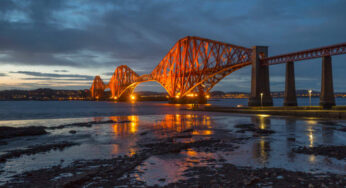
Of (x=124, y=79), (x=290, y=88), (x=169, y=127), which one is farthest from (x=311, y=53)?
(x=124, y=79)

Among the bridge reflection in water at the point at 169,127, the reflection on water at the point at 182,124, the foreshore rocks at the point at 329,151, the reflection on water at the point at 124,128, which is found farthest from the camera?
the reflection on water at the point at 182,124

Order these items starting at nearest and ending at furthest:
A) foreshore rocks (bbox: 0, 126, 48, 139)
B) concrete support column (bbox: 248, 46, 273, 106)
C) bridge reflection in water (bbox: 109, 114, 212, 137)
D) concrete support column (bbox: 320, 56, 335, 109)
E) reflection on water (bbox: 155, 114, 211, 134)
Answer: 1. foreshore rocks (bbox: 0, 126, 48, 139)
2. bridge reflection in water (bbox: 109, 114, 212, 137)
3. reflection on water (bbox: 155, 114, 211, 134)
4. concrete support column (bbox: 320, 56, 335, 109)
5. concrete support column (bbox: 248, 46, 273, 106)

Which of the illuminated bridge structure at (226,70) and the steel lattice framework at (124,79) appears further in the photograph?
the steel lattice framework at (124,79)

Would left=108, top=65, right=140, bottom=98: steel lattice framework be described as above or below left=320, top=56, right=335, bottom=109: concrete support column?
above

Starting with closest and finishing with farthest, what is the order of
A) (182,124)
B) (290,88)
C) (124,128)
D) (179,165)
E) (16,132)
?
(179,165), (16,132), (124,128), (182,124), (290,88)

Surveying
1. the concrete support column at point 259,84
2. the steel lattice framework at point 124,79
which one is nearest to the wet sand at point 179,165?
the concrete support column at point 259,84

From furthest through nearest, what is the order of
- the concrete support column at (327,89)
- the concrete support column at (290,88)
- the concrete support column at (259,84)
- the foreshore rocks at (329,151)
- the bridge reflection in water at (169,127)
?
the concrete support column at (259,84), the concrete support column at (290,88), the concrete support column at (327,89), the bridge reflection in water at (169,127), the foreshore rocks at (329,151)

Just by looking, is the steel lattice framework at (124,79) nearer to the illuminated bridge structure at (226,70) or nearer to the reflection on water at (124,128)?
the illuminated bridge structure at (226,70)

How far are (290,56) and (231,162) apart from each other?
4517 cm

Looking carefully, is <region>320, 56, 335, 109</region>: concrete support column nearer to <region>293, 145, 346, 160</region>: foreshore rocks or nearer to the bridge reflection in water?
the bridge reflection in water

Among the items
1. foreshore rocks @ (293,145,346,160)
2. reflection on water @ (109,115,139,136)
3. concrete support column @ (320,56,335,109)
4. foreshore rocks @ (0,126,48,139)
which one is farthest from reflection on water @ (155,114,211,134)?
concrete support column @ (320,56,335,109)

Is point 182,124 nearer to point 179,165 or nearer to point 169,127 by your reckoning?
point 169,127

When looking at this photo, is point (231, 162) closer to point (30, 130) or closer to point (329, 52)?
point (30, 130)

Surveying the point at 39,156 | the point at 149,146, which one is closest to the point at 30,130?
the point at 39,156
